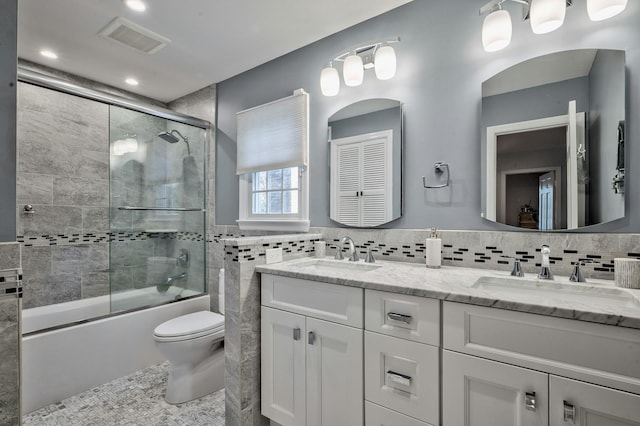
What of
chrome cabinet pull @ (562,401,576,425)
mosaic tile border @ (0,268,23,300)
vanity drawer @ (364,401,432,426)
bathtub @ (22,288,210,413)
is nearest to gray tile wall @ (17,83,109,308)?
bathtub @ (22,288,210,413)

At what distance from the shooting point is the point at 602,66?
4.36 feet

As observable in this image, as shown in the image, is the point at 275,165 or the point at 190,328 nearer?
the point at 190,328

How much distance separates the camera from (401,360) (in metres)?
1.19

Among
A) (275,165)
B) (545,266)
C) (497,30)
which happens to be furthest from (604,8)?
(275,165)

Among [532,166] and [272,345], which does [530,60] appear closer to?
[532,166]

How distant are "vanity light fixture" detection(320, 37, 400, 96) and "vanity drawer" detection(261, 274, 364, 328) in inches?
48.7

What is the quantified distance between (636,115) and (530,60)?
0.49 metres

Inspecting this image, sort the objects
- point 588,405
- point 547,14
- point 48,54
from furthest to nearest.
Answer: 1. point 48,54
2. point 547,14
3. point 588,405

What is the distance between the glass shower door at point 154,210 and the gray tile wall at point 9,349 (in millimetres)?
999

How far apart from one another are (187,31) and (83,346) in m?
2.23

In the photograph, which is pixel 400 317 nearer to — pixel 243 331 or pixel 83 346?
pixel 243 331

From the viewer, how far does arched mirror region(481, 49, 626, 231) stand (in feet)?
4.29

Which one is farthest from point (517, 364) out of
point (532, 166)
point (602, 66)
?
point (602, 66)

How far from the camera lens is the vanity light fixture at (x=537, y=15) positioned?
48.1 inches
